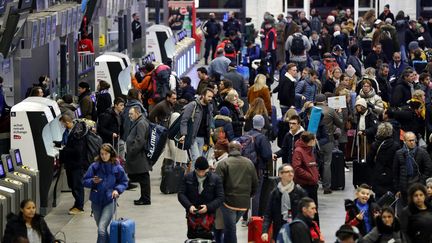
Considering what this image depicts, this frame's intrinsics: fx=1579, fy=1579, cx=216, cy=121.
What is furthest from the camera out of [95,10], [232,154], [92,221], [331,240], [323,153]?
[95,10]

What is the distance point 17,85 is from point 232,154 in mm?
7025

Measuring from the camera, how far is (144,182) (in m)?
23.1

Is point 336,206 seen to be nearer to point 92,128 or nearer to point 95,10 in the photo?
point 92,128

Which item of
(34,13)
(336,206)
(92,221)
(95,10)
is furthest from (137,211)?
(95,10)

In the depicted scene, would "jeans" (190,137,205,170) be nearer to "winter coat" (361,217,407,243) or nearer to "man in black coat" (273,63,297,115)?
"man in black coat" (273,63,297,115)

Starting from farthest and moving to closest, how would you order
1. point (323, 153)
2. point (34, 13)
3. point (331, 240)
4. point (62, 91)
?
point (62, 91) < point (34, 13) < point (323, 153) < point (331, 240)

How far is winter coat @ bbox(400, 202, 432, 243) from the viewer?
17.0m

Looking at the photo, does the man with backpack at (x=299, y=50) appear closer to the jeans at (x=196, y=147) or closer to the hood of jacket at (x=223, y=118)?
the jeans at (x=196, y=147)

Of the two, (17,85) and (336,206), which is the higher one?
(17,85)

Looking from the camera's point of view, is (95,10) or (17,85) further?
(95,10)

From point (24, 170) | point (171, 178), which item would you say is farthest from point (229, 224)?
point (171, 178)

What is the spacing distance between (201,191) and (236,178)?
72cm

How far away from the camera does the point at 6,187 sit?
19.9m

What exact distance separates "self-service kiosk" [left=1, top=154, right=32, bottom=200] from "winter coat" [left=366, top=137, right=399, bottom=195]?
453cm
